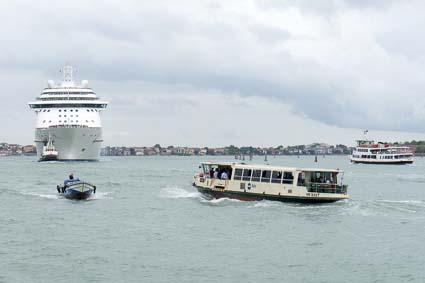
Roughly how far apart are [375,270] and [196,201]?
26.1 m

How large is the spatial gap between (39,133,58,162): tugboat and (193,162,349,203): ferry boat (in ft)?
289

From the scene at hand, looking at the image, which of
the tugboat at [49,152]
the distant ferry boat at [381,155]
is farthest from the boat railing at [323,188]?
the distant ferry boat at [381,155]

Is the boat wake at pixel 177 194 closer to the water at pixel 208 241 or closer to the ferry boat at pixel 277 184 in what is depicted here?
the water at pixel 208 241

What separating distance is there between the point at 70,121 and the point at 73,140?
588cm

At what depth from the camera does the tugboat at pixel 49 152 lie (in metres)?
137

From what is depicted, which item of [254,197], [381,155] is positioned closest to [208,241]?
[254,197]

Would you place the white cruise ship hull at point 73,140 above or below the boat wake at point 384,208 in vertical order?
above

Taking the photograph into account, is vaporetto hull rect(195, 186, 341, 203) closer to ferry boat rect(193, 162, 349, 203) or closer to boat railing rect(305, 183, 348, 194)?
ferry boat rect(193, 162, 349, 203)

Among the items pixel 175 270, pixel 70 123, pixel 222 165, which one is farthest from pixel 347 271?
pixel 70 123

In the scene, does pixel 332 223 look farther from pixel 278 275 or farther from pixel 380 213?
pixel 278 275

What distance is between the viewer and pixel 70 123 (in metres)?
141

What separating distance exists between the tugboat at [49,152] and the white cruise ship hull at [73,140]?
77cm

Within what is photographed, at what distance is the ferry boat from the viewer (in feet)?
162

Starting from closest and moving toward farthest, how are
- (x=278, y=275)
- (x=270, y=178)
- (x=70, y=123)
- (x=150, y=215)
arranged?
(x=278, y=275) < (x=150, y=215) < (x=270, y=178) < (x=70, y=123)
